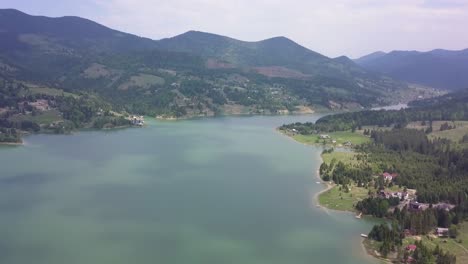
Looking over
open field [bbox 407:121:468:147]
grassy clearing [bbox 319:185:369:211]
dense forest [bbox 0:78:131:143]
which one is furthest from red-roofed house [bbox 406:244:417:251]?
dense forest [bbox 0:78:131:143]

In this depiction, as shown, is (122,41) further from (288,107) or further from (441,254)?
(441,254)

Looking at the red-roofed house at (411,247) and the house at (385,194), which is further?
the house at (385,194)

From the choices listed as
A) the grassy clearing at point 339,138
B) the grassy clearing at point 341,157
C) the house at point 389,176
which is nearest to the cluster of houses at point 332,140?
the grassy clearing at point 339,138

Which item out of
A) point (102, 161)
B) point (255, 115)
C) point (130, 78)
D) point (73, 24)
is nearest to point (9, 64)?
point (130, 78)

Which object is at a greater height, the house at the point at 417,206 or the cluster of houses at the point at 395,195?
the cluster of houses at the point at 395,195

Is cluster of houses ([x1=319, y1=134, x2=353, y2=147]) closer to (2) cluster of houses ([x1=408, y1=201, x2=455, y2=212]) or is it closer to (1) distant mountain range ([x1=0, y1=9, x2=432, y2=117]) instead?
(2) cluster of houses ([x1=408, y1=201, x2=455, y2=212])

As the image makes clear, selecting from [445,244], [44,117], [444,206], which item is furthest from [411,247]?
[44,117]

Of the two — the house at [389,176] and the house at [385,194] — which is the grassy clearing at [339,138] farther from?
the house at [385,194]

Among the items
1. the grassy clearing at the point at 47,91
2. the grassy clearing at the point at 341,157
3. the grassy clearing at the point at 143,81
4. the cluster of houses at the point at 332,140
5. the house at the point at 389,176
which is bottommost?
the house at the point at 389,176
